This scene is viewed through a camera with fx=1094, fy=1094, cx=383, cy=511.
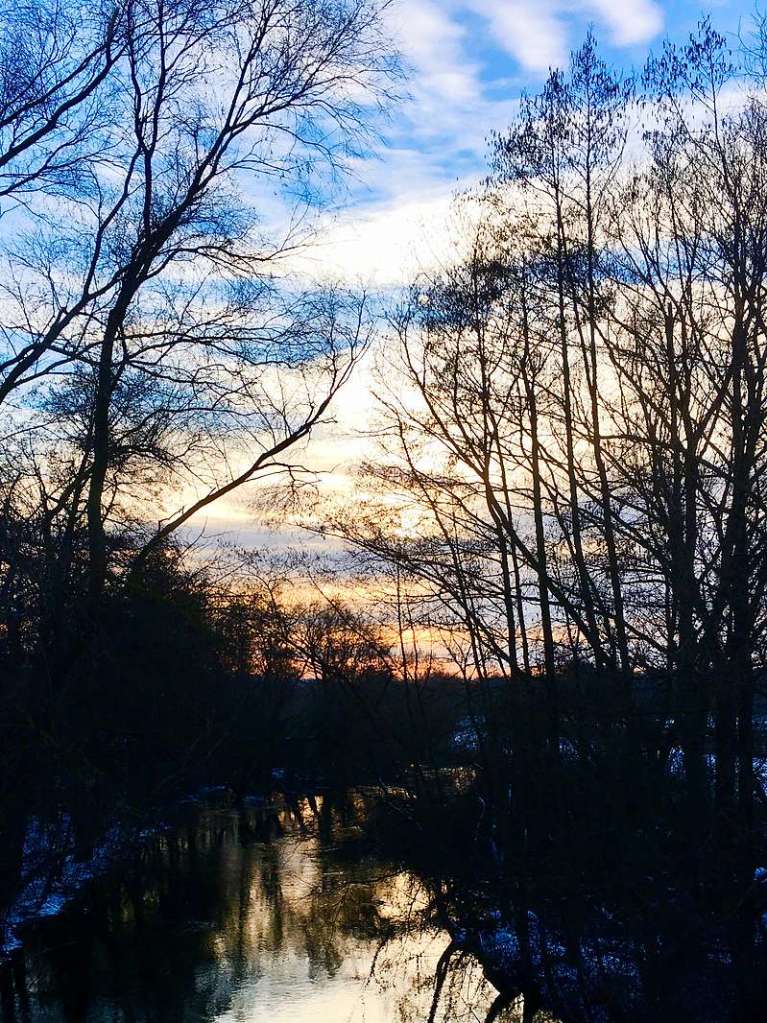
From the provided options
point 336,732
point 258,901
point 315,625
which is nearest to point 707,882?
point 315,625

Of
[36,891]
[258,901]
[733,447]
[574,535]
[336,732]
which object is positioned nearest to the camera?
[733,447]

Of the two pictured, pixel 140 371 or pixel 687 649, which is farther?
pixel 140 371

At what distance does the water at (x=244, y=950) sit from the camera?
1297 centimetres

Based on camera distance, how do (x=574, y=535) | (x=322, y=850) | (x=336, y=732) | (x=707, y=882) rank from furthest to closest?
1. (x=336, y=732)
2. (x=322, y=850)
3. (x=574, y=535)
4. (x=707, y=882)

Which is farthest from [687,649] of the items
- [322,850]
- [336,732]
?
[336,732]

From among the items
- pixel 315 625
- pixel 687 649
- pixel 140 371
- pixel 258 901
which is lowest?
pixel 258 901

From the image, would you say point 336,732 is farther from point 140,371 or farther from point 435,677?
point 140,371

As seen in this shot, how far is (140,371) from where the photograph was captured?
16.6 metres

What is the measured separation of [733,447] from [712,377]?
0.81 meters

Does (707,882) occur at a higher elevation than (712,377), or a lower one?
lower

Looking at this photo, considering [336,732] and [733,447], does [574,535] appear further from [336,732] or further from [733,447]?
[336,732]

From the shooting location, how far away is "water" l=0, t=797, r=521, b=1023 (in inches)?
511

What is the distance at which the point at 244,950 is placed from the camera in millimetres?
15812

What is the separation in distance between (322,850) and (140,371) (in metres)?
13.7
